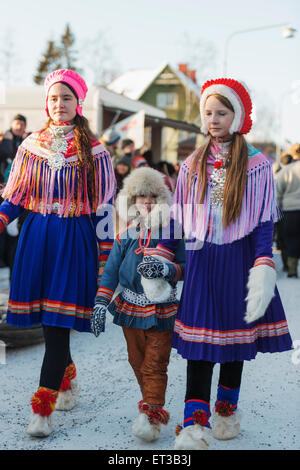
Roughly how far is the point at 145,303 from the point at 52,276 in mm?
482

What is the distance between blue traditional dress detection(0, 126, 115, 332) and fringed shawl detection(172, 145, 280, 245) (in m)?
0.56

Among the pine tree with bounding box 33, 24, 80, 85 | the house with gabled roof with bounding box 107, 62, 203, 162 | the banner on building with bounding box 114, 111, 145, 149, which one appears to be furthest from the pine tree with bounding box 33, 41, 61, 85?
the banner on building with bounding box 114, 111, 145, 149

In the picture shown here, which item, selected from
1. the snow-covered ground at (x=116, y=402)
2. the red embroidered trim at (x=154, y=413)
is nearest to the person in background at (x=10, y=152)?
the snow-covered ground at (x=116, y=402)

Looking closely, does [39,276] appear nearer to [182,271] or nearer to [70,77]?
[182,271]

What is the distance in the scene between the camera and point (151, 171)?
3.09m

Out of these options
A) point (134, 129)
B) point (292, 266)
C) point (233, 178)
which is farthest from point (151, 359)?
point (134, 129)

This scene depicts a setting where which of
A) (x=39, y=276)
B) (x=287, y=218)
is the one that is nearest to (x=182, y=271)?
(x=39, y=276)

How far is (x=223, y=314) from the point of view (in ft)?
7.97

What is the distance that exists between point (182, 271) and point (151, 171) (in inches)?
26.8

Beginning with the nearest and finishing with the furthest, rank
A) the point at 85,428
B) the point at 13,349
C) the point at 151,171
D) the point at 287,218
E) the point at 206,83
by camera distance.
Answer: the point at 206,83, the point at 85,428, the point at 151,171, the point at 13,349, the point at 287,218

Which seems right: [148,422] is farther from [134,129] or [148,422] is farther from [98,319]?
[134,129]

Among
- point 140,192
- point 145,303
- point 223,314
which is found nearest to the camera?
point 223,314

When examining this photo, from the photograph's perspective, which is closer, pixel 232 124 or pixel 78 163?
pixel 232 124

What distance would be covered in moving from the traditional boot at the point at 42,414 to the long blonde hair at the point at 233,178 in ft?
3.88
